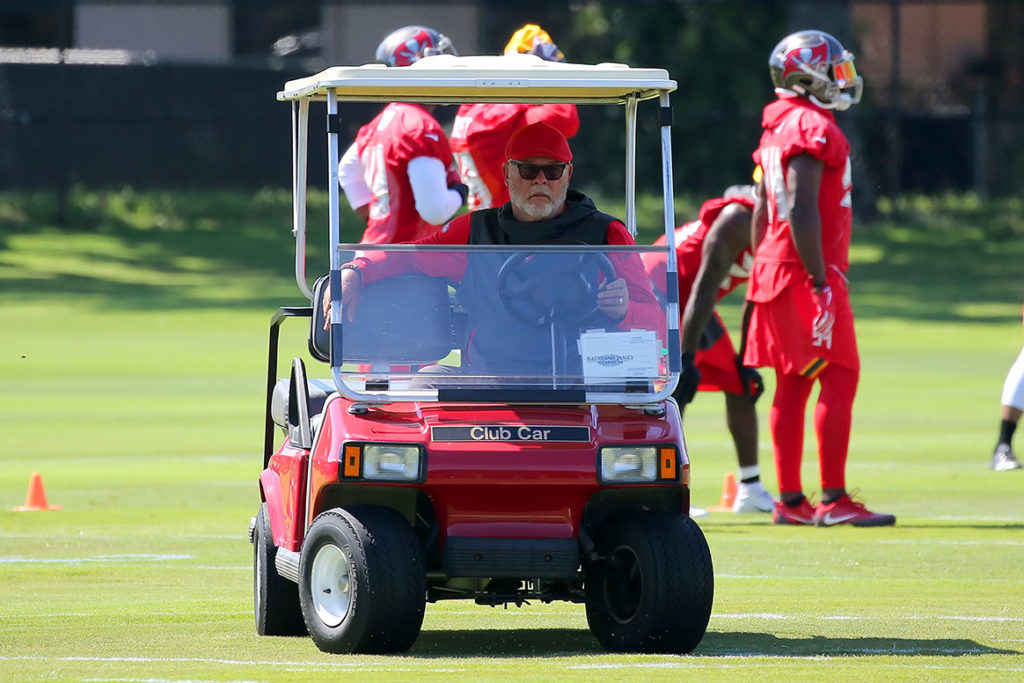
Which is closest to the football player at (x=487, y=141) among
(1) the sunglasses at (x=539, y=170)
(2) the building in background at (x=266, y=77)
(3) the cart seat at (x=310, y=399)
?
(1) the sunglasses at (x=539, y=170)

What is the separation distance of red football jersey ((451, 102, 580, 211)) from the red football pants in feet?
5.86

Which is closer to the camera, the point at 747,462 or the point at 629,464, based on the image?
the point at 629,464

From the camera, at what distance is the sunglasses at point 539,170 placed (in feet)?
24.9

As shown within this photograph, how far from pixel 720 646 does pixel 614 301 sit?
1.15 m

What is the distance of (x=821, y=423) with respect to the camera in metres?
11.1

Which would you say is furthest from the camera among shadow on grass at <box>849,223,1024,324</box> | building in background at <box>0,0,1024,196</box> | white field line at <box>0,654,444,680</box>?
building in background at <box>0,0,1024,196</box>

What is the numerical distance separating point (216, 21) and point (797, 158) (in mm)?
25132

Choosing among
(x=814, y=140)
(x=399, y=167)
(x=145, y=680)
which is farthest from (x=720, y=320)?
(x=145, y=680)

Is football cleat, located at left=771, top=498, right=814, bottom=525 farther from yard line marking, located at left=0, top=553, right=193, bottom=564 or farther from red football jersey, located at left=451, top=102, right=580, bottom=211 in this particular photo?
yard line marking, located at left=0, top=553, right=193, bottom=564

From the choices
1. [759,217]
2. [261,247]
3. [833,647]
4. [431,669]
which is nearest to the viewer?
[431,669]

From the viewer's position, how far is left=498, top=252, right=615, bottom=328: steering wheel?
7.28m

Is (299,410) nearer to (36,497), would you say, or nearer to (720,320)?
(36,497)

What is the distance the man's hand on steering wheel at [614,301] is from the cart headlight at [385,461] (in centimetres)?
90

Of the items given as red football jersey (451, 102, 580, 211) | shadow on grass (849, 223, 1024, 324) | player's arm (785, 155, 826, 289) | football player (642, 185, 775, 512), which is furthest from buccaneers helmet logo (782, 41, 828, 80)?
shadow on grass (849, 223, 1024, 324)
